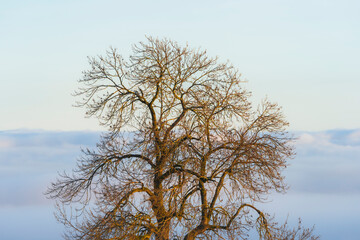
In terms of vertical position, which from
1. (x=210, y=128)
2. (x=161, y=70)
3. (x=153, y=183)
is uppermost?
(x=161, y=70)

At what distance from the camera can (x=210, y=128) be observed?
18203 mm

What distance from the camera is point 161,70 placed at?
1847 centimetres

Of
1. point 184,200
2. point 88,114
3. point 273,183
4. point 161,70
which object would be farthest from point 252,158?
point 88,114

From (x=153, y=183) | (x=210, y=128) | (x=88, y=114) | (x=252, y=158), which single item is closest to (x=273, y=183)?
(x=252, y=158)

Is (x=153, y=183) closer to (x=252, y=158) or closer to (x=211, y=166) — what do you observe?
(x=211, y=166)

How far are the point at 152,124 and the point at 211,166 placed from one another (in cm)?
222

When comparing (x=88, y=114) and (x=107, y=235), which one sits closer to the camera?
(x=107, y=235)

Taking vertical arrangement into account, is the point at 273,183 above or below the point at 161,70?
below

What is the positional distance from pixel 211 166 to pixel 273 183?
80.2 inches

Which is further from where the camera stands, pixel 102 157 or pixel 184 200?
pixel 102 157

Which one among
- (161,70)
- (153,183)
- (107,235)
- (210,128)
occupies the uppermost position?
(161,70)

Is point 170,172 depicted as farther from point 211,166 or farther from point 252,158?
point 252,158

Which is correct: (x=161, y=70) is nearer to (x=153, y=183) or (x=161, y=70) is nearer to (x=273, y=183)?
(x=153, y=183)

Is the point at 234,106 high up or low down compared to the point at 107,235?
up
